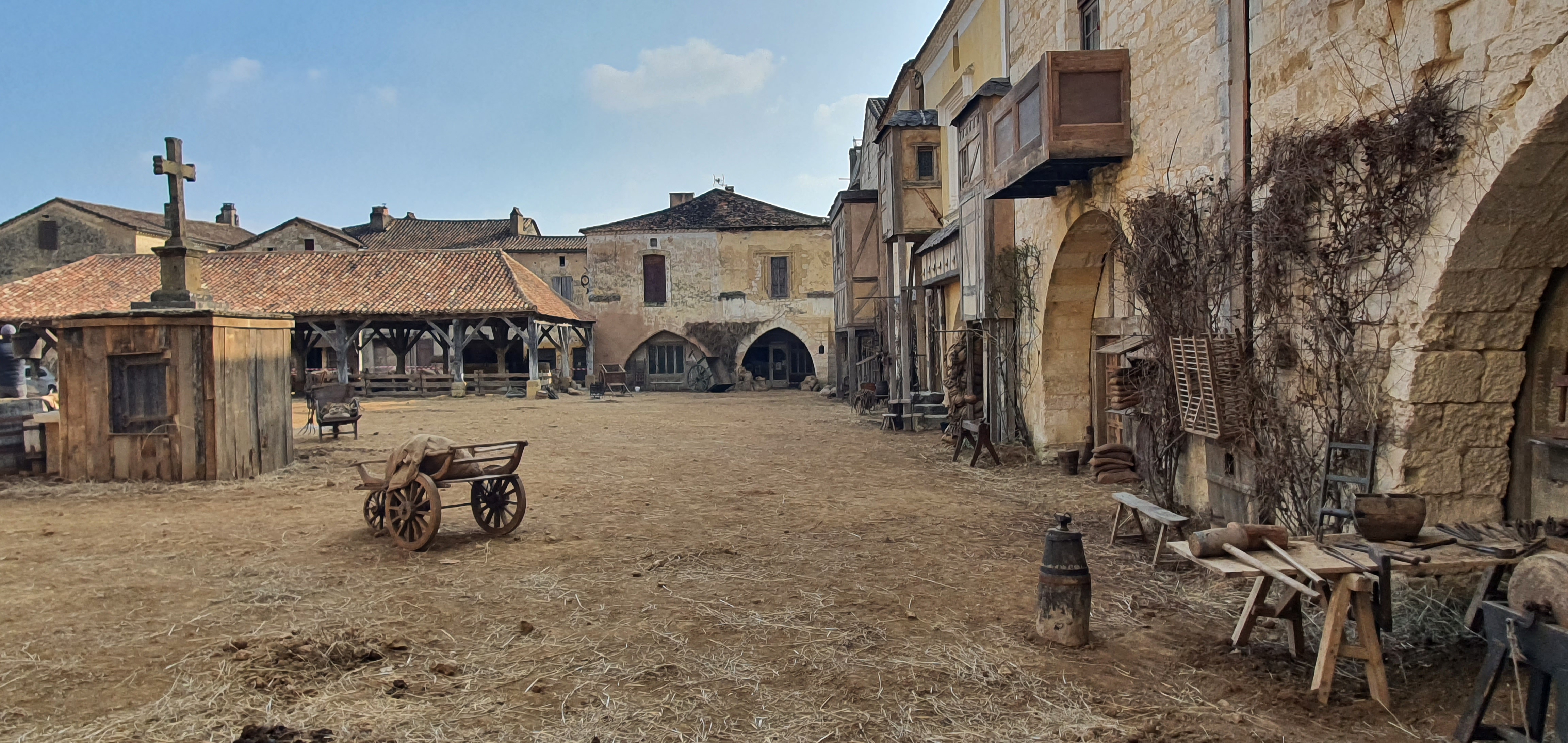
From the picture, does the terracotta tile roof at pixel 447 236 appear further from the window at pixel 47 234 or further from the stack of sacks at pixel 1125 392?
the stack of sacks at pixel 1125 392

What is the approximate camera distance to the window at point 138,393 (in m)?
9.17

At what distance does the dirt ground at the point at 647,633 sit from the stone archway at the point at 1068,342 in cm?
248

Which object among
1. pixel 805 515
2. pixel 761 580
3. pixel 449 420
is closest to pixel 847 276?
pixel 449 420

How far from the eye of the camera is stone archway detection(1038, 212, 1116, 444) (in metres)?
9.78

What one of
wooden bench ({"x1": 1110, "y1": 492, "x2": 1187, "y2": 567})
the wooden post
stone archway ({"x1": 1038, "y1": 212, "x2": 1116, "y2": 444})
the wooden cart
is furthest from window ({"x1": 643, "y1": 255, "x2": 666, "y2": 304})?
wooden bench ({"x1": 1110, "y1": 492, "x2": 1187, "y2": 567})

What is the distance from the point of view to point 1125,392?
29.7ft

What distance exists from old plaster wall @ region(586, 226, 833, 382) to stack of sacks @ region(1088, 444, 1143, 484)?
21783mm

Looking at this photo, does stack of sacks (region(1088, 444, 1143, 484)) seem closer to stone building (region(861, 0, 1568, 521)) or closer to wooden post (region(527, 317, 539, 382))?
stone building (region(861, 0, 1568, 521))

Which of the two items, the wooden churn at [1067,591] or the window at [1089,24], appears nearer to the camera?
the wooden churn at [1067,591]

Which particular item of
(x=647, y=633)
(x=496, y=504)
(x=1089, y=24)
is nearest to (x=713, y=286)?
(x=1089, y=24)

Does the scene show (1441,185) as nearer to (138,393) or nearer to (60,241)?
(138,393)

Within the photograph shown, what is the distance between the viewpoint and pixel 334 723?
138 inches

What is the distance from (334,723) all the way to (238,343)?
24.6ft

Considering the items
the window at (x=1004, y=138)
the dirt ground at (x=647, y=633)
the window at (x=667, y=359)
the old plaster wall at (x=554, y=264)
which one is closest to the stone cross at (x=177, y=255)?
the dirt ground at (x=647, y=633)
